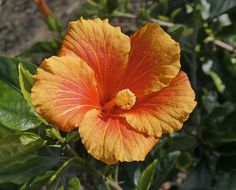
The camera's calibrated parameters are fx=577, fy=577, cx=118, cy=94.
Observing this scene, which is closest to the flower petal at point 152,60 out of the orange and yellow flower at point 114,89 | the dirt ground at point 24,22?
the orange and yellow flower at point 114,89

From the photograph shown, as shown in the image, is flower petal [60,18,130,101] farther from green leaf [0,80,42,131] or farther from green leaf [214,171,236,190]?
green leaf [214,171,236,190]

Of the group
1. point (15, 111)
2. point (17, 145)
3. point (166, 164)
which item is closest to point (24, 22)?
point (166, 164)

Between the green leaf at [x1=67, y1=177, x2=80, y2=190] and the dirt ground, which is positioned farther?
the dirt ground

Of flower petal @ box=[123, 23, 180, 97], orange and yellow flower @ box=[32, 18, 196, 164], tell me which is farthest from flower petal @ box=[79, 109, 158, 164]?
flower petal @ box=[123, 23, 180, 97]

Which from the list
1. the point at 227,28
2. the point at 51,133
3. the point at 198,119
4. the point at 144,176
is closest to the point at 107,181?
the point at 144,176

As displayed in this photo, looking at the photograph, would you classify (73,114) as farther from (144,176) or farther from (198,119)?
(198,119)

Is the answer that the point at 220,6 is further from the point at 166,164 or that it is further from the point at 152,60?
the point at 152,60
